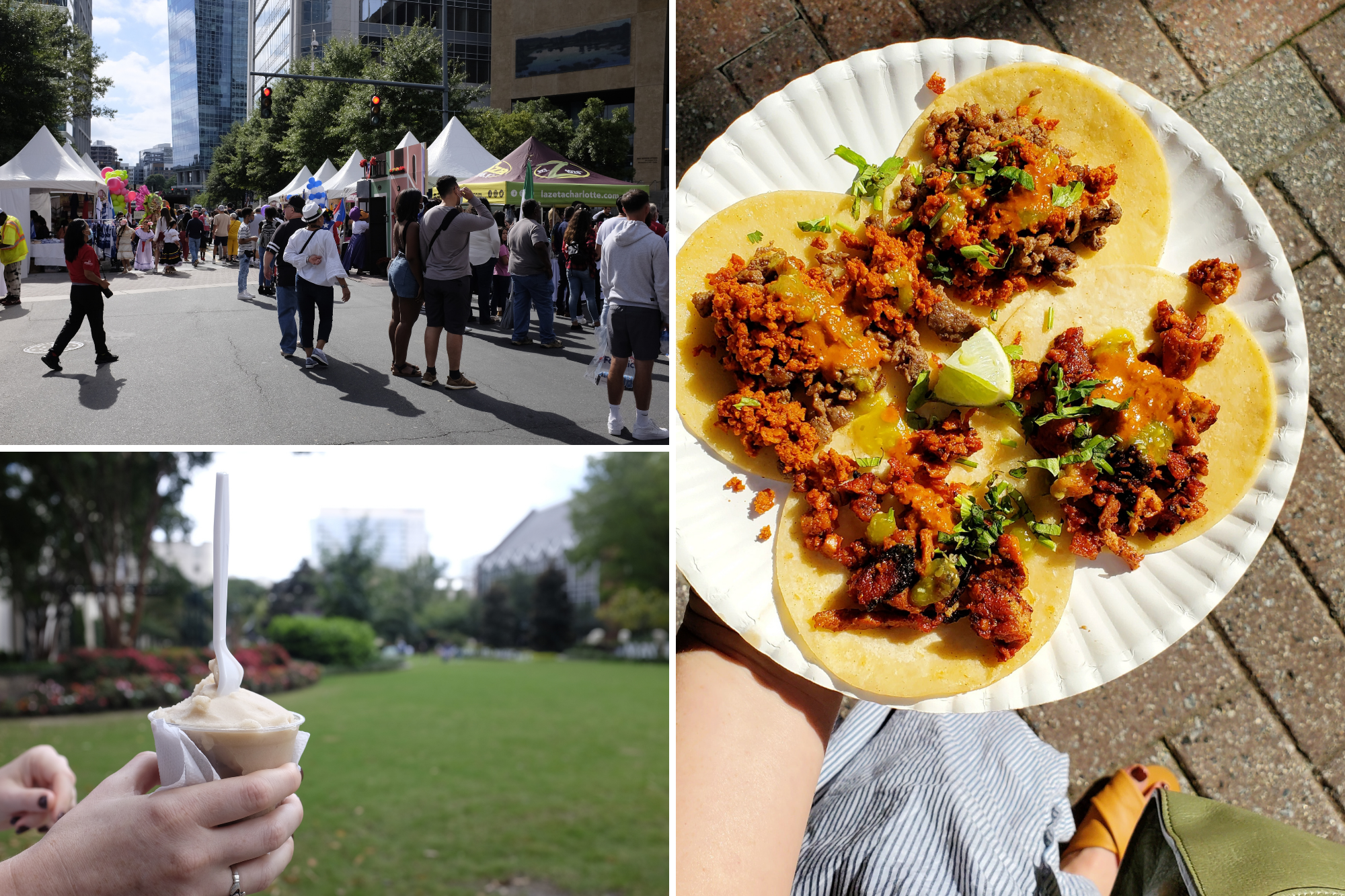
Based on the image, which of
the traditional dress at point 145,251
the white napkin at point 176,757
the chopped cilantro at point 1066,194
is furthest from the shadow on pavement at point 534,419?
the chopped cilantro at point 1066,194

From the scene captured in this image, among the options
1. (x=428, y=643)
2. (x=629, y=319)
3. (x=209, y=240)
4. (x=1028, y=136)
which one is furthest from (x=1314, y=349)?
(x=428, y=643)

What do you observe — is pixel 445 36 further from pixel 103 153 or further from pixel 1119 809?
pixel 1119 809

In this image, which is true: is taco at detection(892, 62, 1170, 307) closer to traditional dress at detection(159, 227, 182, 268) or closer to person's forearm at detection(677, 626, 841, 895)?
person's forearm at detection(677, 626, 841, 895)

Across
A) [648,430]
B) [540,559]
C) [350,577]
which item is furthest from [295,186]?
[540,559]

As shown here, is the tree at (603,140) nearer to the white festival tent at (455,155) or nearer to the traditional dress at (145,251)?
the white festival tent at (455,155)

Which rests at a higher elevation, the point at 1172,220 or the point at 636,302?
the point at 1172,220
